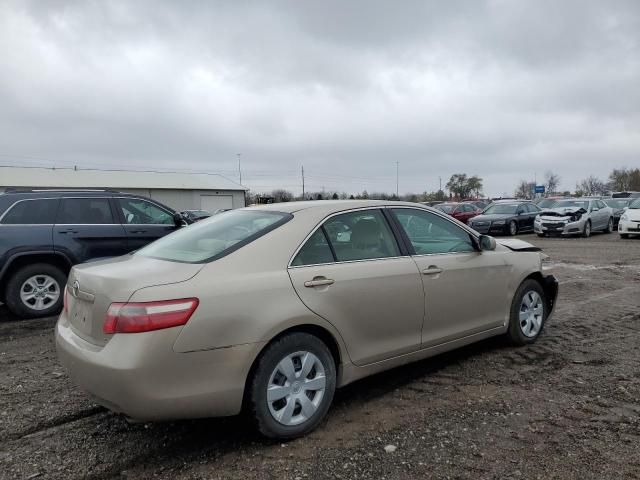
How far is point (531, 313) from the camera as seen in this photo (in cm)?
522

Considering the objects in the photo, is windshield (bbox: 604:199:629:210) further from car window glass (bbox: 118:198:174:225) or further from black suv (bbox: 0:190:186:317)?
black suv (bbox: 0:190:186:317)

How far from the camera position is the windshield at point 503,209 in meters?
A: 22.3

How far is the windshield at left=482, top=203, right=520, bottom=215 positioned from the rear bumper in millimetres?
21102

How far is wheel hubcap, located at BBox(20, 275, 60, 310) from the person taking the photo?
6945mm

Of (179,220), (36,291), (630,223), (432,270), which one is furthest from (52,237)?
(630,223)

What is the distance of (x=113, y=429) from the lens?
142 inches

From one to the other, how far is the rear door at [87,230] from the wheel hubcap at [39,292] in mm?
438

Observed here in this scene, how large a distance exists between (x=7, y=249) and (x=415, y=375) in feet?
18.3

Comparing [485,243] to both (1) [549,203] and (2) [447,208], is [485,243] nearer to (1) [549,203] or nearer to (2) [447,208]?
(1) [549,203]

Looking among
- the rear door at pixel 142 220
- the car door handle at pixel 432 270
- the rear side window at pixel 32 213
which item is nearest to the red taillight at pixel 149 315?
the car door handle at pixel 432 270

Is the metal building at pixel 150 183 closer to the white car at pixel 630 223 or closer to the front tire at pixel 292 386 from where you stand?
the white car at pixel 630 223

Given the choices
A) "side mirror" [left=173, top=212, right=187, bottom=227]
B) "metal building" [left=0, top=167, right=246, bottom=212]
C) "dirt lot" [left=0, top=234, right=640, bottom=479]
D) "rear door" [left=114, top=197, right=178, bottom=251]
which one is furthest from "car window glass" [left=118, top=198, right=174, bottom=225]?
"metal building" [left=0, top=167, right=246, bottom=212]

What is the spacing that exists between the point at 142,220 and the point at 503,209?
59.5 ft

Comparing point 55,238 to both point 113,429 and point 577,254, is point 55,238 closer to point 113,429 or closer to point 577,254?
point 113,429
